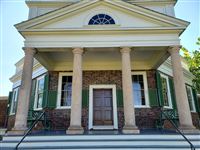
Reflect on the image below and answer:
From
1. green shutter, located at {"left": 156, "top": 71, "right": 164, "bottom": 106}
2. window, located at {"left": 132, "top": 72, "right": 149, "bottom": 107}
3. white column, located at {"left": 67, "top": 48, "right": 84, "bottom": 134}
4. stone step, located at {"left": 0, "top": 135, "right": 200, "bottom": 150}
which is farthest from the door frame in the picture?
stone step, located at {"left": 0, "top": 135, "right": 200, "bottom": 150}

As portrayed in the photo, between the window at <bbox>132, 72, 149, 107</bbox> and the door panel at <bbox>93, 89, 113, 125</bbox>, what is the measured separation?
1.40m

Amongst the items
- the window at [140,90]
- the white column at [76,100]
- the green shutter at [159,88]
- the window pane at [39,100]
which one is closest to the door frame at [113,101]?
the window at [140,90]

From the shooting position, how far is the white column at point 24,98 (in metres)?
6.95

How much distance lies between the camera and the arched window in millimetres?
8508

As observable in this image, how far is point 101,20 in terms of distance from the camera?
8.55m

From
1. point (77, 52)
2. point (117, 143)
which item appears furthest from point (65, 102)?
point (117, 143)

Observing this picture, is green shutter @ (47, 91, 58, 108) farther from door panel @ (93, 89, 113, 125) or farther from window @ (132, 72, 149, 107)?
window @ (132, 72, 149, 107)

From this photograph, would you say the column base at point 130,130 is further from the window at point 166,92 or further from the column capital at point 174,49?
the window at point 166,92

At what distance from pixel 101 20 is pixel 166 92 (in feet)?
18.4

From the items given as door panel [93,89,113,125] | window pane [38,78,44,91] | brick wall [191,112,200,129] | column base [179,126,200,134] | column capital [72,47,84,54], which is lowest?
column base [179,126,200,134]

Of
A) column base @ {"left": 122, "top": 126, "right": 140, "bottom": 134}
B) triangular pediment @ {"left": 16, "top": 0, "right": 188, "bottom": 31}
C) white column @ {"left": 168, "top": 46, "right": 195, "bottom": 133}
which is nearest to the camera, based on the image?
column base @ {"left": 122, "top": 126, "right": 140, "bottom": 134}

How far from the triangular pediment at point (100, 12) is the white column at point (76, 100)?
1508mm

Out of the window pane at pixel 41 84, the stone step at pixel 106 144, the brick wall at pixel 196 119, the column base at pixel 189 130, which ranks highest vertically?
the window pane at pixel 41 84

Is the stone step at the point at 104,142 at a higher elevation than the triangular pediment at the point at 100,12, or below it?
below
